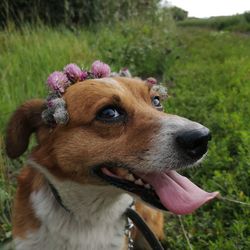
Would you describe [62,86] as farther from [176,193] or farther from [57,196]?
[176,193]

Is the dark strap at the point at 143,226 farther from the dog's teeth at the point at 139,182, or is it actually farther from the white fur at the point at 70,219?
the dog's teeth at the point at 139,182

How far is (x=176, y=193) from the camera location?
2443 millimetres

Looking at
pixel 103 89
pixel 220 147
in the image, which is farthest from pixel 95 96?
pixel 220 147

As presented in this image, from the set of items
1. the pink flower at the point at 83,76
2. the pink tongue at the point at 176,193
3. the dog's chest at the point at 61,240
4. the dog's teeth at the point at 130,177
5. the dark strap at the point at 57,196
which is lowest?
the dog's chest at the point at 61,240

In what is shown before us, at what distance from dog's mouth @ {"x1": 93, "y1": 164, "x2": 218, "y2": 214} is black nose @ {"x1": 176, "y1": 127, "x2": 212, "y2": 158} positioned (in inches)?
8.9

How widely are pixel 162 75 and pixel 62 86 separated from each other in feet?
21.2

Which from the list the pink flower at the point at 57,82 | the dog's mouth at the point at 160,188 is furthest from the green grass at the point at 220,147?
the pink flower at the point at 57,82

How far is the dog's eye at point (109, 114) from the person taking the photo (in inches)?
100

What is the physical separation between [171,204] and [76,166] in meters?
0.56

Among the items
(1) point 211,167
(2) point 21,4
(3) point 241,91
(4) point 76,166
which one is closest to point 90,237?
(4) point 76,166

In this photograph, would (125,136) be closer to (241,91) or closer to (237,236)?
(237,236)

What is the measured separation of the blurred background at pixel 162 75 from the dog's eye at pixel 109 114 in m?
1.25

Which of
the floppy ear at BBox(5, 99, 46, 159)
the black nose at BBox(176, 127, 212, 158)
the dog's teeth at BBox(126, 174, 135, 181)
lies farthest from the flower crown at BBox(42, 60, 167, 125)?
the black nose at BBox(176, 127, 212, 158)

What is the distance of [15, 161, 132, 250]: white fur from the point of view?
8.96 ft
